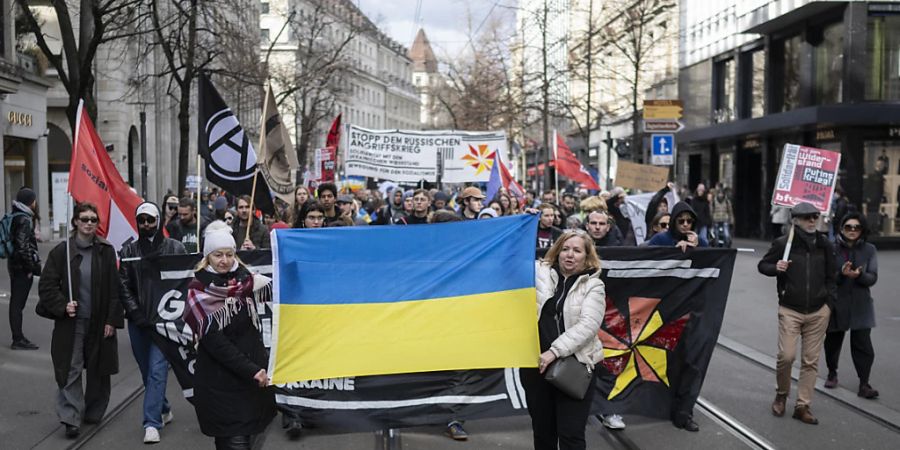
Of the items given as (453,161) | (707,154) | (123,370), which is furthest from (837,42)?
(123,370)

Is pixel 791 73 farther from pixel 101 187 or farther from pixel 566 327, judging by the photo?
pixel 566 327

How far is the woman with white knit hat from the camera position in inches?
196

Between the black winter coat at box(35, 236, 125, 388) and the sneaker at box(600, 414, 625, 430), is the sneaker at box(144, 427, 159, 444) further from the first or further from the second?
the sneaker at box(600, 414, 625, 430)

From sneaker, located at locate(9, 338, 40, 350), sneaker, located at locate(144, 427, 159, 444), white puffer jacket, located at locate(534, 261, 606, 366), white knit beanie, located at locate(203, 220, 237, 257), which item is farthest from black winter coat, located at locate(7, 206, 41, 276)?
white puffer jacket, located at locate(534, 261, 606, 366)

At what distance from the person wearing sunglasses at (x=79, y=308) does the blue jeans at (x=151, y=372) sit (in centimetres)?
21

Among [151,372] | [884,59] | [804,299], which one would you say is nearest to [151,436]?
[151,372]

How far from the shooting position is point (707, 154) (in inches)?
1474

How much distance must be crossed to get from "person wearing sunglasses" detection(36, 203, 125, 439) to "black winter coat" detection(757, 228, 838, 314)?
516 cm

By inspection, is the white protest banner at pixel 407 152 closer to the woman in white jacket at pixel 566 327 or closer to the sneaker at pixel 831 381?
the sneaker at pixel 831 381

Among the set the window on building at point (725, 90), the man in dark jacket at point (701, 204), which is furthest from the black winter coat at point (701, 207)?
the window on building at point (725, 90)

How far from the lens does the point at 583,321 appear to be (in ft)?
16.9

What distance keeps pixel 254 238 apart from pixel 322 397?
139 inches

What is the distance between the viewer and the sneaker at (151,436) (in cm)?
708

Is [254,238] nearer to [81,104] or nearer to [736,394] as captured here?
[81,104]
